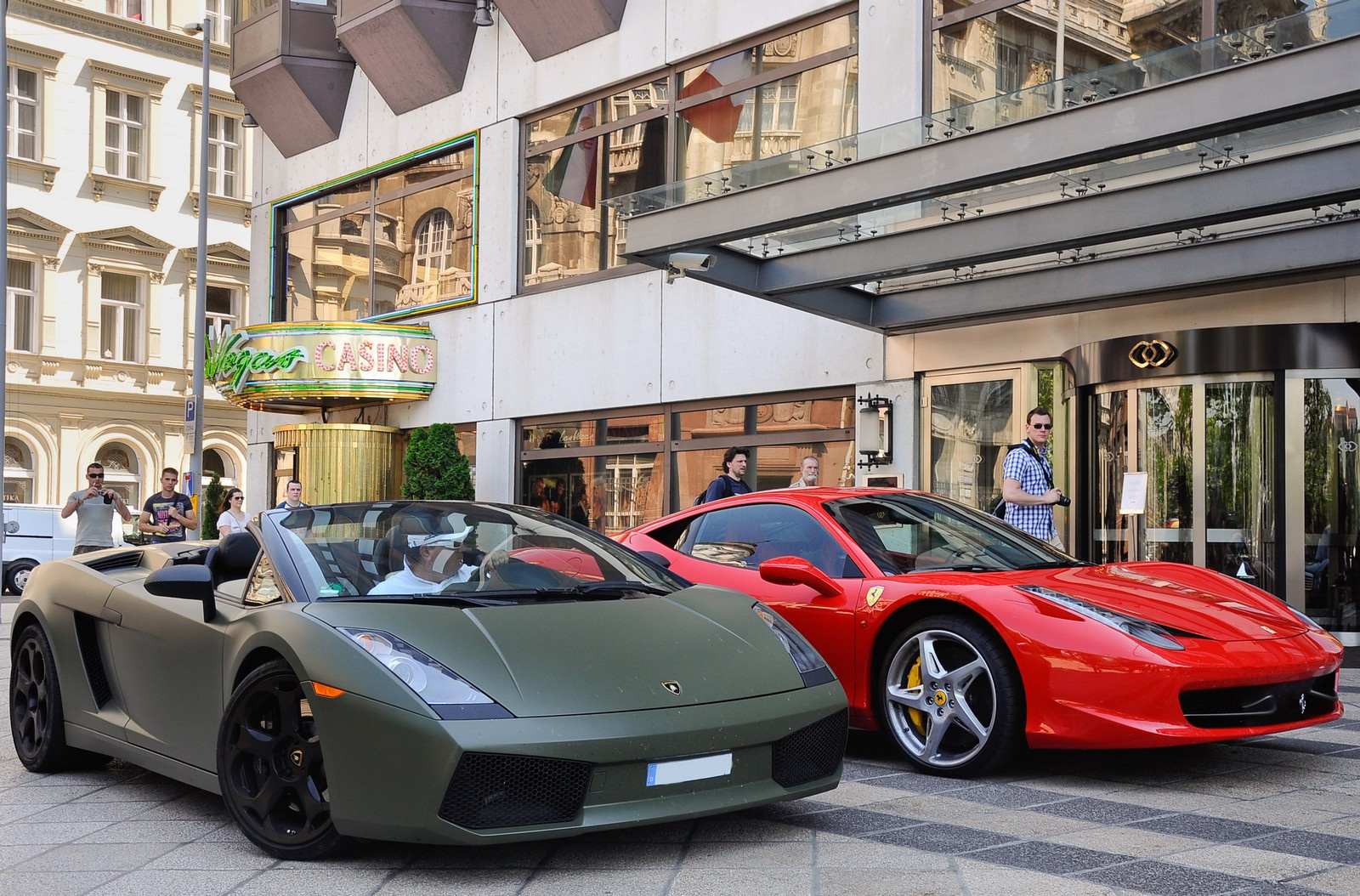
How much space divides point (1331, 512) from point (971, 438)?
3.75m

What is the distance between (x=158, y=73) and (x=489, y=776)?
3850 centimetres

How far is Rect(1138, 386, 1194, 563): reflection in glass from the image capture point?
10.6 meters

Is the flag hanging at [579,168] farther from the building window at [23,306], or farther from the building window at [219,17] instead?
the building window at [219,17]

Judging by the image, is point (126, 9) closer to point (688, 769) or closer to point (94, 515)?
point (94, 515)

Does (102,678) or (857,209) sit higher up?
(857,209)

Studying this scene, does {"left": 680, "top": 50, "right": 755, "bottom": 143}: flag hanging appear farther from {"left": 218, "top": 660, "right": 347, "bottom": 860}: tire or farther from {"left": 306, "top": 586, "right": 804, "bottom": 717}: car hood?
{"left": 218, "top": 660, "right": 347, "bottom": 860}: tire

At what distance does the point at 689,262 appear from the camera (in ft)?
37.5

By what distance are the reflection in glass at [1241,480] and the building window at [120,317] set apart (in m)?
32.4

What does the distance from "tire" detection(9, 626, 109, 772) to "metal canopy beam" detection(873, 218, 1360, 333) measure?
27.5 ft

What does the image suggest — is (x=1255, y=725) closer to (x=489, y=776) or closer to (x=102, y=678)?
(x=489, y=776)

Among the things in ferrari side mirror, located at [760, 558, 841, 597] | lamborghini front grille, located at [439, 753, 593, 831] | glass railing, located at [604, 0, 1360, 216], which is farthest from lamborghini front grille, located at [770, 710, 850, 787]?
glass railing, located at [604, 0, 1360, 216]

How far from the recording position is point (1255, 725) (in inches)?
207

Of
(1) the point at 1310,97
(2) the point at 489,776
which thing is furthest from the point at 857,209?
(2) the point at 489,776

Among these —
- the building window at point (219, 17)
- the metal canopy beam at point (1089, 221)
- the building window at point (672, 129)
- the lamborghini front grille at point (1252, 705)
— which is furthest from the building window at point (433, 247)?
the building window at point (219, 17)
